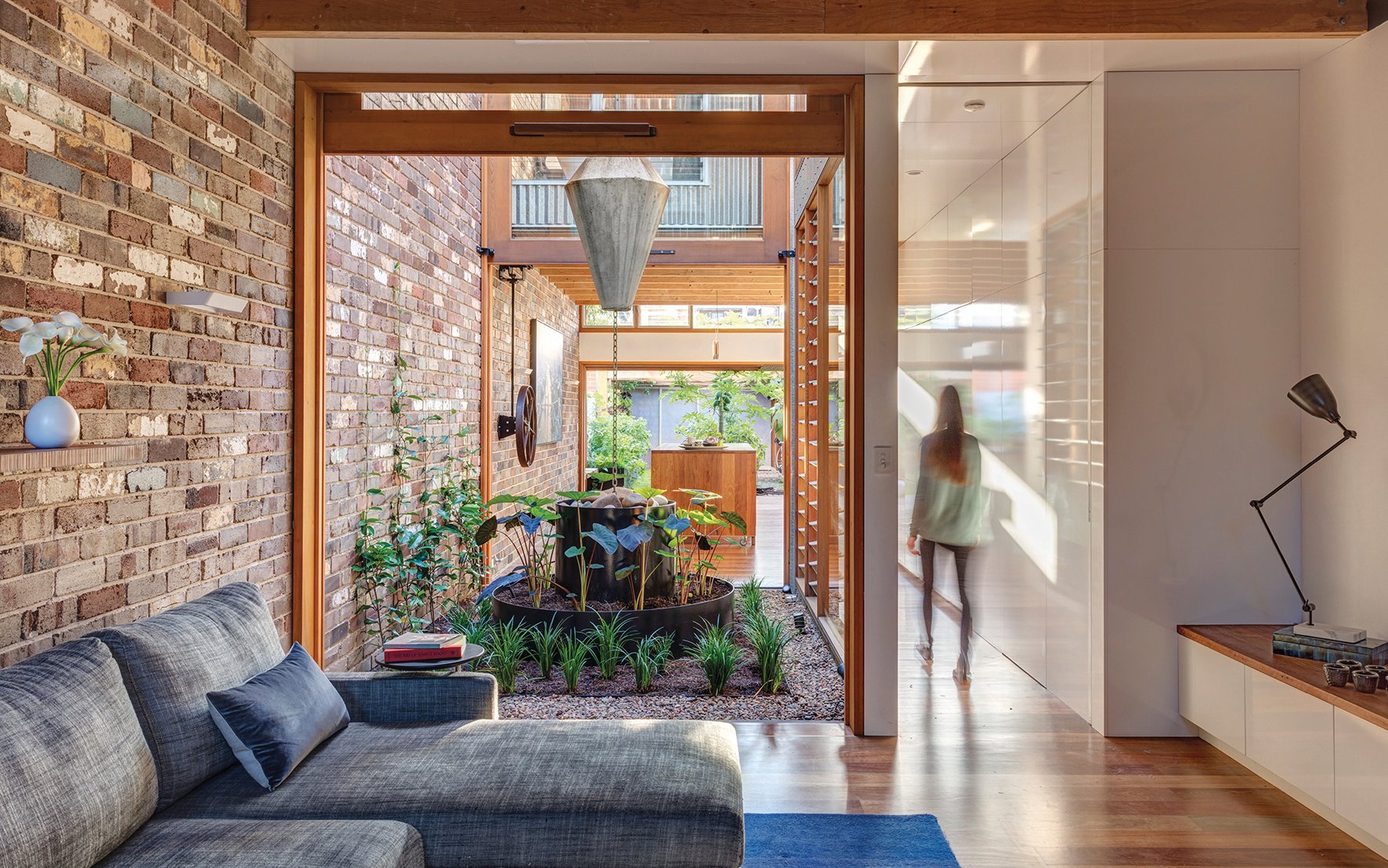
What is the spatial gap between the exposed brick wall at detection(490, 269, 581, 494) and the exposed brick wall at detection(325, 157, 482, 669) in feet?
1.86

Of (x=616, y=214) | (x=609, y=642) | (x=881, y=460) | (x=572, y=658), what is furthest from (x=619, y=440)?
(x=881, y=460)

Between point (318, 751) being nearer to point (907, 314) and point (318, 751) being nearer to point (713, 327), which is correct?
point (907, 314)

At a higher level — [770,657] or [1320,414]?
[1320,414]

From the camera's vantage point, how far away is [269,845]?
172cm

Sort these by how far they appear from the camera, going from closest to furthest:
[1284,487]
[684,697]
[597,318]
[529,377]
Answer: [1284,487]
[684,697]
[529,377]
[597,318]

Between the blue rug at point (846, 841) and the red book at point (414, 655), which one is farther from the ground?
the red book at point (414, 655)

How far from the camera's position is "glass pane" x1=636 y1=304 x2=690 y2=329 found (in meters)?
10.6

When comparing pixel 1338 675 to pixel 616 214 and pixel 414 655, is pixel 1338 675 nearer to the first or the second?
pixel 414 655

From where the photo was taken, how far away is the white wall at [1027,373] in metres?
3.49

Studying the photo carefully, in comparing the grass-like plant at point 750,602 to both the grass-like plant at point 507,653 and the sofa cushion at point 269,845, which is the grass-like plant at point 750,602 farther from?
the sofa cushion at point 269,845

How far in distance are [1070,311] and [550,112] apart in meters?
2.25

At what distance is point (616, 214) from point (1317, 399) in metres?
3.04

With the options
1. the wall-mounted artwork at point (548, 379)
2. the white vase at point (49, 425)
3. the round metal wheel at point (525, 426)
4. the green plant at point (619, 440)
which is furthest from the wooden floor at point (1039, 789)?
the green plant at point (619, 440)

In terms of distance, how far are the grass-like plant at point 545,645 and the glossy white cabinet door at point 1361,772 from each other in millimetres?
2961
